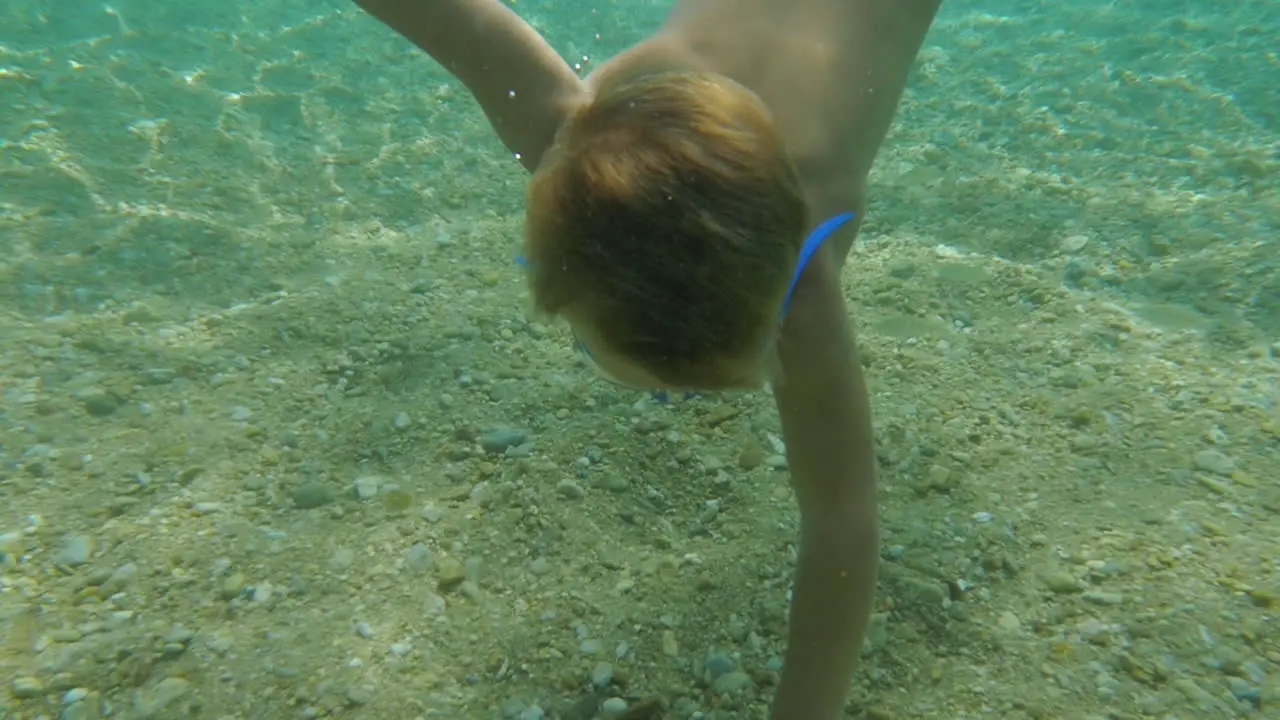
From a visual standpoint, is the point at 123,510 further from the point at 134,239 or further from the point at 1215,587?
the point at 1215,587

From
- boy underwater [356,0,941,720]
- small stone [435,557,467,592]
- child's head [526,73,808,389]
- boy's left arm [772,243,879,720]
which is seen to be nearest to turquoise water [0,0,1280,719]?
small stone [435,557,467,592]

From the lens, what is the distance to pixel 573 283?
144 cm

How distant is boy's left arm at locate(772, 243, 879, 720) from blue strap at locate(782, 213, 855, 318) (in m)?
0.05

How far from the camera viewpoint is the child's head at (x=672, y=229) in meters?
1.33

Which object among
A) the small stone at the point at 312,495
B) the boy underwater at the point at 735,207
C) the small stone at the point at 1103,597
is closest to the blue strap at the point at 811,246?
the boy underwater at the point at 735,207

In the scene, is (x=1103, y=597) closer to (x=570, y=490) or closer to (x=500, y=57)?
(x=570, y=490)

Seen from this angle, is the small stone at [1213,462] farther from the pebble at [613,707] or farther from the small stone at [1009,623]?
the pebble at [613,707]

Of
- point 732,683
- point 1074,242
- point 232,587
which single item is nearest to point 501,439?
point 232,587

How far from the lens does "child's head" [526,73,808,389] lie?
1.33 meters

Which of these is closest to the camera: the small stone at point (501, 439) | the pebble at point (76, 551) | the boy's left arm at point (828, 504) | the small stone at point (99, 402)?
the boy's left arm at point (828, 504)

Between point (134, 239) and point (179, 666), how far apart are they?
9.98 ft

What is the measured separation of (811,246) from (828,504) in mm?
684

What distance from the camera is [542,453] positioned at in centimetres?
304

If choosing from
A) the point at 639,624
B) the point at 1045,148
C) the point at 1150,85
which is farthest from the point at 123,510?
the point at 1150,85
